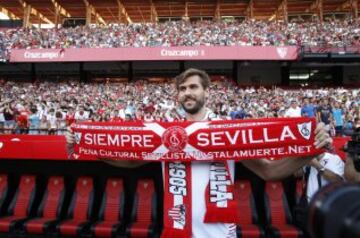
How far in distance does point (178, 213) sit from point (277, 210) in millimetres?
3550

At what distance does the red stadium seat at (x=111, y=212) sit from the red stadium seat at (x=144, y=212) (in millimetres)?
202

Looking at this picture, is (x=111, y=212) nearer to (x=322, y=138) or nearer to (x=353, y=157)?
(x=353, y=157)

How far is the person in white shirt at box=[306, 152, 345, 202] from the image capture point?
4031 millimetres

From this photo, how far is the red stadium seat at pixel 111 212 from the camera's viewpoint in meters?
5.62

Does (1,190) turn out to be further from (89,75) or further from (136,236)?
(89,75)

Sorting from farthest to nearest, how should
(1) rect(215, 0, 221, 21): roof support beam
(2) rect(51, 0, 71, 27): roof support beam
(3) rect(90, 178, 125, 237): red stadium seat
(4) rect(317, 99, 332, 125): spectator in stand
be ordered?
(2) rect(51, 0, 71, 27): roof support beam
(1) rect(215, 0, 221, 21): roof support beam
(4) rect(317, 99, 332, 125): spectator in stand
(3) rect(90, 178, 125, 237): red stadium seat

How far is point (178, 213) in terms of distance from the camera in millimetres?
2598

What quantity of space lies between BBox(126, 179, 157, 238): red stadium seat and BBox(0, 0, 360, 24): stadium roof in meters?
33.4

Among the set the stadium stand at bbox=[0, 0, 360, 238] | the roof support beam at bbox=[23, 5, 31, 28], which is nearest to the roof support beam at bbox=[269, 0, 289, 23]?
the stadium stand at bbox=[0, 0, 360, 238]

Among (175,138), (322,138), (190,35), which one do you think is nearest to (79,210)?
(175,138)

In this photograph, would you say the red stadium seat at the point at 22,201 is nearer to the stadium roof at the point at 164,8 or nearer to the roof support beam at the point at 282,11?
the roof support beam at the point at 282,11

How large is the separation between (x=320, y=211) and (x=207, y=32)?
2846 centimetres

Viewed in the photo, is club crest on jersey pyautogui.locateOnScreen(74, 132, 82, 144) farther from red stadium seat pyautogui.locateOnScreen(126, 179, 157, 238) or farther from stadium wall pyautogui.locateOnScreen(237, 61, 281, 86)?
stadium wall pyautogui.locateOnScreen(237, 61, 281, 86)

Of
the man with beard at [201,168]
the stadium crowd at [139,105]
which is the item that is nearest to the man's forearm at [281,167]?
the man with beard at [201,168]
